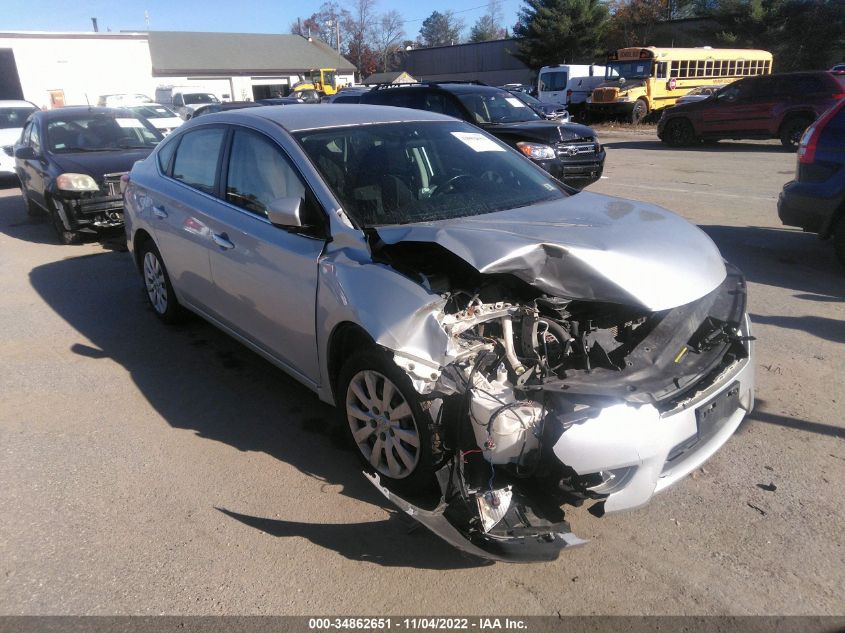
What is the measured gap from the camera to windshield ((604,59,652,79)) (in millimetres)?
25188

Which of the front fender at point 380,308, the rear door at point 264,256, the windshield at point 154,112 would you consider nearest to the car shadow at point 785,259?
the front fender at point 380,308

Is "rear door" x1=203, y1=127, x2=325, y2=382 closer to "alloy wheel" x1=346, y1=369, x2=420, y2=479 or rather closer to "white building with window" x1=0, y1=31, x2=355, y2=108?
"alloy wheel" x1=346, y1=369, x2=420, y2=479

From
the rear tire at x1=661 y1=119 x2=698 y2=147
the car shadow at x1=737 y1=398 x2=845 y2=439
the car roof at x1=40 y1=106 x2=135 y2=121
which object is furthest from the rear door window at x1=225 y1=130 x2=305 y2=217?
the rear tire at x1=661 y1=119 x2=698 y2=147

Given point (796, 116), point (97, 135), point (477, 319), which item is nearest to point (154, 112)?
point (97, 135)

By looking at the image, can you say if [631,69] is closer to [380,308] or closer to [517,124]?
[517,124]

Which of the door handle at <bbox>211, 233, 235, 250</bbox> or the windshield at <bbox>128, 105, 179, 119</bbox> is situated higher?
the door handle at <bbox>211, 233, 235, 250</bbox>

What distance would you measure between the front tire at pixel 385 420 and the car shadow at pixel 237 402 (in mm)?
217

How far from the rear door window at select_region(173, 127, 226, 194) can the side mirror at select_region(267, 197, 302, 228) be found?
4.00ft

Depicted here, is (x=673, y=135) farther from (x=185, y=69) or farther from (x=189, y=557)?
(x=185, y=69)

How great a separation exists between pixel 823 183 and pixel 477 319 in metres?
5.16

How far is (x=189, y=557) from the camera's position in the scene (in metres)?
2.94

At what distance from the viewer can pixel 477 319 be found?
293 cm

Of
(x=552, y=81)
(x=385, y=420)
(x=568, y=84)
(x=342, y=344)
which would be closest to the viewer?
(x=385, y=420)

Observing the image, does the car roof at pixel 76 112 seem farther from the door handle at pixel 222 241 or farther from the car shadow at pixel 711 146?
the car shadow at pixel 711 146
